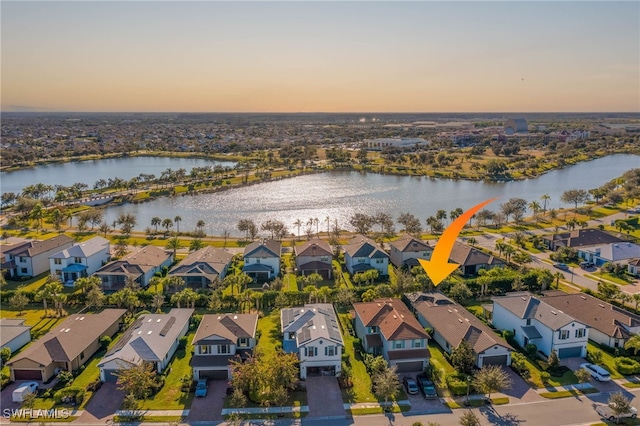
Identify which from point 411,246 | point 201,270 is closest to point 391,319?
point 411,246

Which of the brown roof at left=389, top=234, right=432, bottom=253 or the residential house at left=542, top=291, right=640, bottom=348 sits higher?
the brown roof at left=389, top=234, right=432, bottom=253

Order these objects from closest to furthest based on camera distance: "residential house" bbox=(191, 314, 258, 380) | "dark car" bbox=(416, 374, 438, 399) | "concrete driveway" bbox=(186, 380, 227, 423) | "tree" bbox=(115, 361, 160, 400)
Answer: "concrete driveway" bbox=(186, 380, 227, 423), "tree" bbox=(115, 361, 160, 400), "dark car" bbox=(416, 374, 438, 399), "residential house" bbox=(191, 314, 258, 380)

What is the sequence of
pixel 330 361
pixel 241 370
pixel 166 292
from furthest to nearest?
pixel 166 292, pixel 330 361, pixel 241 370

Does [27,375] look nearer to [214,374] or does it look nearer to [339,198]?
[214,374]

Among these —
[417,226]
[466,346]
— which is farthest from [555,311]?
[417,226]

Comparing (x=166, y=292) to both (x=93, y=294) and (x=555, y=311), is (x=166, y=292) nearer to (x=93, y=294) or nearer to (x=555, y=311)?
(x=93, y=294)

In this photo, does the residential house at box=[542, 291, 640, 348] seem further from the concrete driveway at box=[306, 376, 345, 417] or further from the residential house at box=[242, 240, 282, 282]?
the residential house at box=[242, 240, 282, 282]

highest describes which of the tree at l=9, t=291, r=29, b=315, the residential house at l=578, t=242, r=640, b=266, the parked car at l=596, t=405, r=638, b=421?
the residential house at l=578, t=242, r=640, b=266

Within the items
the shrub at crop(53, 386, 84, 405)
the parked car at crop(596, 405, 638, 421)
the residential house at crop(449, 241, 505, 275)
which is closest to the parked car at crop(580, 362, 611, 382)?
the parked car at crop(596, 405, 638, 421)
